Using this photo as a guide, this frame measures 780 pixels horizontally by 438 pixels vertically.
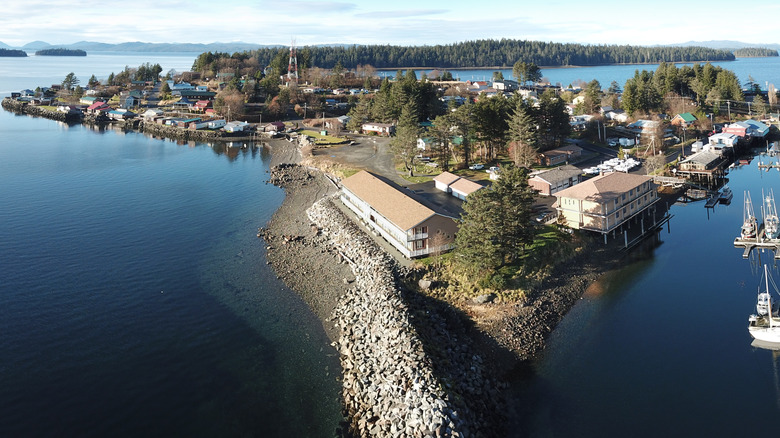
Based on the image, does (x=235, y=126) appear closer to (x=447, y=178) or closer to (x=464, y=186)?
(x=447, y=178)

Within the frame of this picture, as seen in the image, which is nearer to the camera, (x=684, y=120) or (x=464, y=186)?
(x=464, y=186)

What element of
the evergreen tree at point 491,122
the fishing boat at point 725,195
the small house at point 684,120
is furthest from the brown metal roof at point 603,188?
the small house at point 684,120

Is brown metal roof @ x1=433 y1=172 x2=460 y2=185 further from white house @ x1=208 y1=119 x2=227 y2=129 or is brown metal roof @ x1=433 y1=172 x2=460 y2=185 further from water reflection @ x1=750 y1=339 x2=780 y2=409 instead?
white house @ x1=208 y1=119 x2=227 y2=129

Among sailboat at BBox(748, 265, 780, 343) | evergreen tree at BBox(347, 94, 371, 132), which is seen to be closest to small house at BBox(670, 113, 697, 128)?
evergreen tree at BBox(347, 94, 371, 132)

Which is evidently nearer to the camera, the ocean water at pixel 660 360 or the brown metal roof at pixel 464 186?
the ocean water at pixel 660 360

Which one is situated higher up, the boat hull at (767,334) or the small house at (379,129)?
the small house at (379,129)

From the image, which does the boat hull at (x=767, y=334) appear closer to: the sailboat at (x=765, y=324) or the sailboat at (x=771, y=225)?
the sailboat at (x=765, y=324)

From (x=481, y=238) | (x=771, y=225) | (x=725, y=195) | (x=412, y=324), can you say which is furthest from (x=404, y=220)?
(x=725, y=195)
